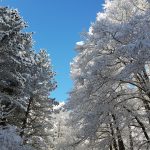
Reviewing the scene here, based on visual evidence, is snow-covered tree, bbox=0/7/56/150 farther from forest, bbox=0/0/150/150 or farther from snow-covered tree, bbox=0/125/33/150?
snow-covered tree, bbox=0/125/33/150

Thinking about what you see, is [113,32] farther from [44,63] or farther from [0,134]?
[44,63]

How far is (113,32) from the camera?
11.7 meters

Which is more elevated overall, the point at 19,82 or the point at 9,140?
the point at 19,82

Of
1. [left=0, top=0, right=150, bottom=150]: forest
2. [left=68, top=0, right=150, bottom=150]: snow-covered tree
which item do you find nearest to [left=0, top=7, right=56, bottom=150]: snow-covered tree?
[left=0, top=0, right=150, bottom=150]: forest

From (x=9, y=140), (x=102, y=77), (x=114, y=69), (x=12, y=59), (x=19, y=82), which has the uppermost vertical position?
(x=12, y=59)

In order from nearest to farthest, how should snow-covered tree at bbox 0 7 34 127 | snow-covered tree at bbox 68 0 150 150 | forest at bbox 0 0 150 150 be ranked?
snow-covered tree at bbox 68 0 150 150, forest at bbox 0 0 150 150, snow-covered tree at bbox 0 7 34 127

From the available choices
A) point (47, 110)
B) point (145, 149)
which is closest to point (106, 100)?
point (145, 149)

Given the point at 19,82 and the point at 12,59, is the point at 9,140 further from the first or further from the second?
the point at 19,82

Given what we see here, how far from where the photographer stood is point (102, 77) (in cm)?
1348

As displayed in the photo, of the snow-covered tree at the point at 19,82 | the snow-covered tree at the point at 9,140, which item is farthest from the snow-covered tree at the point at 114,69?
the snow-covered tree at the point at 9,140

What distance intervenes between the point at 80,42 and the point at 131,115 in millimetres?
4948

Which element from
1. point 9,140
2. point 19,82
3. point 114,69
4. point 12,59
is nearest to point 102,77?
point 114,69

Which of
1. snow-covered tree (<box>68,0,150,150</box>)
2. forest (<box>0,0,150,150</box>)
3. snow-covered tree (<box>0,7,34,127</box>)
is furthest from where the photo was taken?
snow-covered tree (<box>0,7,34,127</box>)

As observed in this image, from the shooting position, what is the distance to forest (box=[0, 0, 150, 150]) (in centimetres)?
1080
